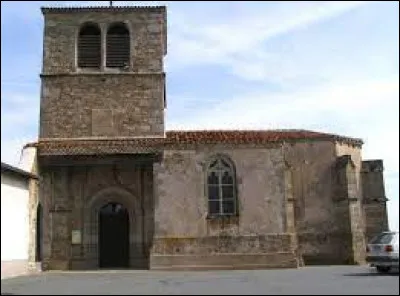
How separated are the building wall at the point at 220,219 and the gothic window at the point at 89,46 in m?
6.12

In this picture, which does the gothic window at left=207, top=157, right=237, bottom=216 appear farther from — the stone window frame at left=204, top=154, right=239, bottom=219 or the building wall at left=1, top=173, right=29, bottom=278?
the building wall at left=1, top=173, right=29, bottom=278

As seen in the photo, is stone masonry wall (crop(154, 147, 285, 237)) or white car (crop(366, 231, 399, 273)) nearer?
white car (crop(366, 231, 399, 273))

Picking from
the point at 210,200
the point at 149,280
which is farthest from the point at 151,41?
the point at 149,280

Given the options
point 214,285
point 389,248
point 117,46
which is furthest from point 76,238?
point 389,248

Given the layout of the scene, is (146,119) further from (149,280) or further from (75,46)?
(149,280)

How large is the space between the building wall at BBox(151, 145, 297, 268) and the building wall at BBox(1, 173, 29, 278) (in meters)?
5.02

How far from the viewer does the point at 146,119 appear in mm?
26703

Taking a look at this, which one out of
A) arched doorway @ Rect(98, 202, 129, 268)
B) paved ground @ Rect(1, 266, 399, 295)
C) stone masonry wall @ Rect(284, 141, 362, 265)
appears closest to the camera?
paved ground @ Rect(1, 266, 399, 295)

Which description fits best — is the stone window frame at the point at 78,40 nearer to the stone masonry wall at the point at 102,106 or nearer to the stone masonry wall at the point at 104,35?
the stone masonry wall at the point at 104,35

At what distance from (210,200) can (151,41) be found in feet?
26.3

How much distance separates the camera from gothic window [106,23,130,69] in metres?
27.4

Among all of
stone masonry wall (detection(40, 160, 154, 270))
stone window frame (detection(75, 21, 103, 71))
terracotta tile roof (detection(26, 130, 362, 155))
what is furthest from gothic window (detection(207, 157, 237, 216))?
stone window frame (detection(75, 21, 103, 71))

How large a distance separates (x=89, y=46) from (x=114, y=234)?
861 cm

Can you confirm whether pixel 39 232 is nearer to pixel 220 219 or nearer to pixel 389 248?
pixel 220 219
